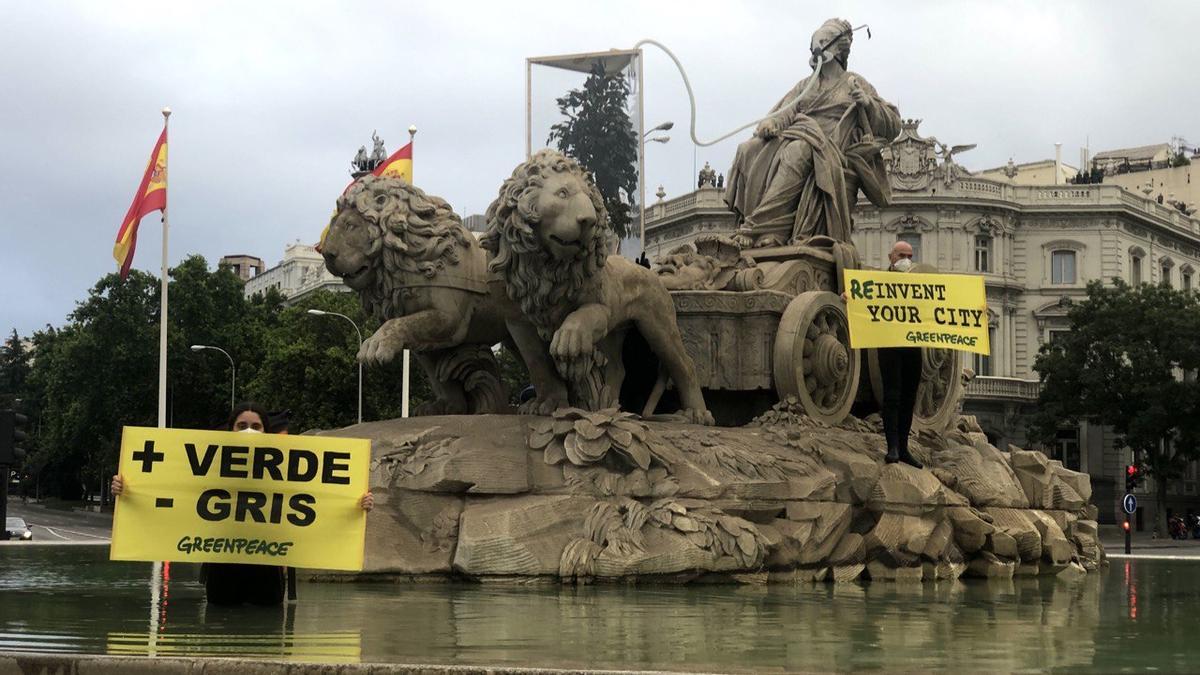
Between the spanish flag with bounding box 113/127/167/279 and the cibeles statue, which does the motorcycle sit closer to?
the spanish flag with bounding box 113/127/167/279

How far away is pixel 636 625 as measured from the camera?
372 inches

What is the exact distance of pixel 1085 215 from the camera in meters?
81.9

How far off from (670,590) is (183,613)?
3.91 metres

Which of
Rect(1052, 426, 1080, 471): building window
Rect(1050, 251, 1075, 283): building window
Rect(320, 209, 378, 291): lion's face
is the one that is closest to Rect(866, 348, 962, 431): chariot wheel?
Rect(320, 209, 378, 291): lion's face

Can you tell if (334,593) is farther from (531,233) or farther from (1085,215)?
(1085,215)

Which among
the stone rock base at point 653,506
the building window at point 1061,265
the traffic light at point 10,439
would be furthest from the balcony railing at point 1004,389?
the stone rock base at point 653,506

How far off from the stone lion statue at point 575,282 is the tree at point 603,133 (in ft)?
23.7

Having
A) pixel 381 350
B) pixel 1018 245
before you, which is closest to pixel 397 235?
pixel 381 350

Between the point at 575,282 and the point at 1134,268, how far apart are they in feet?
244

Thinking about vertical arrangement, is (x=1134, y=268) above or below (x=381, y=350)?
above

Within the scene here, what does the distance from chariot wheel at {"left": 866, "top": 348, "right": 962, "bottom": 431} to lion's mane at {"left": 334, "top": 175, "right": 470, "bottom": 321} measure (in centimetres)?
509

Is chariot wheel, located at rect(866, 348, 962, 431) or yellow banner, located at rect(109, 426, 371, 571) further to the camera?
chariot wheel, located at rect(866, 348, 962, 431)

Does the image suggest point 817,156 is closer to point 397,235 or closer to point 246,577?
point 397,235

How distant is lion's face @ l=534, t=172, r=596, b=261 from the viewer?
44.1 ft
